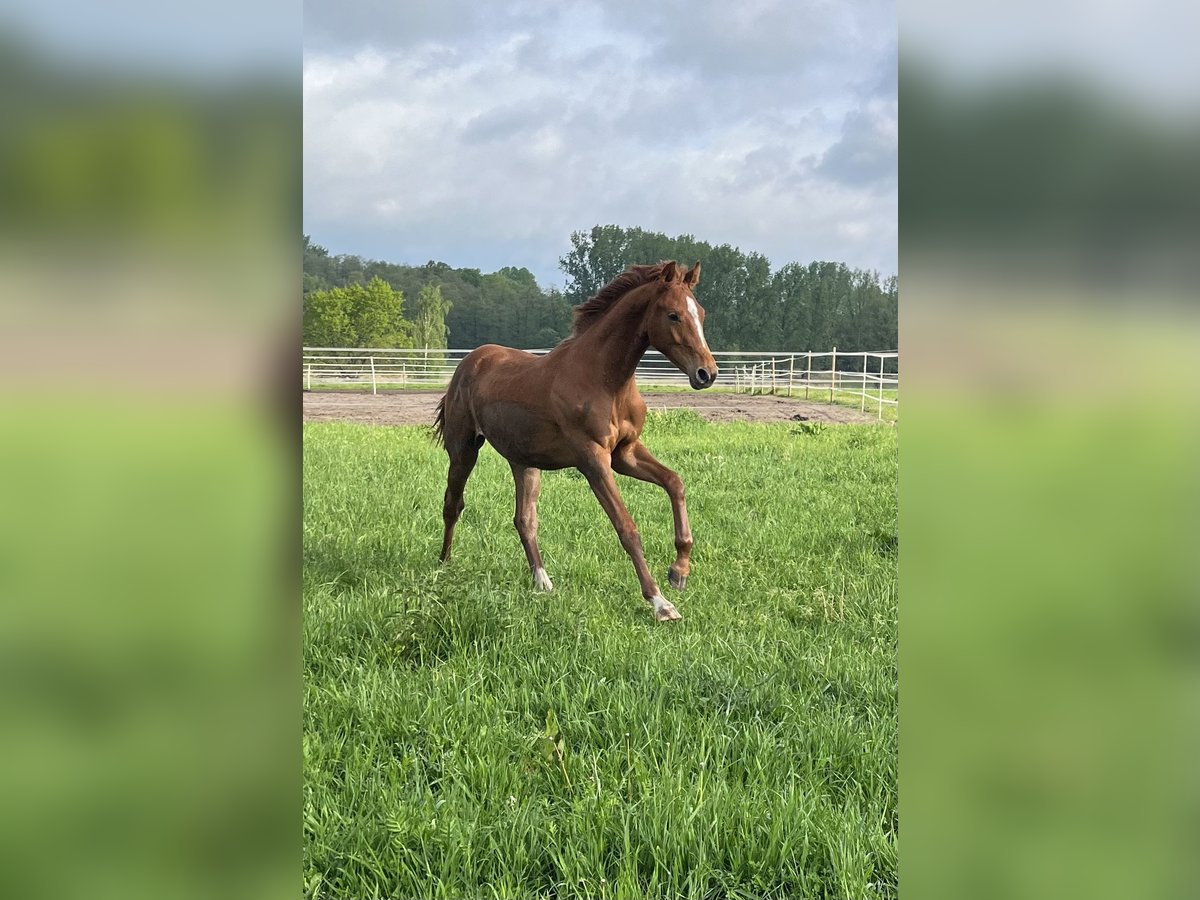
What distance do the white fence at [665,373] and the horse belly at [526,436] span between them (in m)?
15.2

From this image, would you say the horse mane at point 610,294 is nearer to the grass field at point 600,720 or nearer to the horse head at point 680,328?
the horse head at point 680,328

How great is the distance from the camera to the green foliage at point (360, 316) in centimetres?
3491

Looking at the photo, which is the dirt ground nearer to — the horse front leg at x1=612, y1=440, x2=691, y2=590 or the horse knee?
the horse front leg at x1=612, y1=440, x2=691, y2=590

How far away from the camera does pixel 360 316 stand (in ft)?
120

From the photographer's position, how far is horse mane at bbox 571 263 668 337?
427 centimetres

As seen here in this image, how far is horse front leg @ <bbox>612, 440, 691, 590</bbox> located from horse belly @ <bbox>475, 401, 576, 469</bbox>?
37cm

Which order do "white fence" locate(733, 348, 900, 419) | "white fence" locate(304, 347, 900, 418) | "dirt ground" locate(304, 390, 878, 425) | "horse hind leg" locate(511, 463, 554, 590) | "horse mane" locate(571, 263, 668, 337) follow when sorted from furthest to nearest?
"white fence" locate(304, 347, 900, 418) → "white fence" locate(733, 348, 900, 419) → "dirt ground" locate(304, 390, 878, 425) → "horse hind leg" locate(511, 463, 554, 590) → "horse mane" locate(571, 263, 668, 337)
